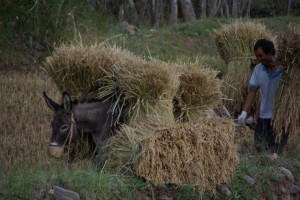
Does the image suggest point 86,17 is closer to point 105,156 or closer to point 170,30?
point 170,30

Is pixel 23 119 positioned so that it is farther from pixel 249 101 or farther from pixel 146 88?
pixel 249 101

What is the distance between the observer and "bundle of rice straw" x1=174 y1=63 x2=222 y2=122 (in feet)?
26.4

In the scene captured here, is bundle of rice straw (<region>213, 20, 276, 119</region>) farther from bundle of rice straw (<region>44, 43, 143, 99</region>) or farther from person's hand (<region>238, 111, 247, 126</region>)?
bundle of rice straw (<region>44, 43, 143, 99</region>)

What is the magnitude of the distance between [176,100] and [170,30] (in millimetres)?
9063

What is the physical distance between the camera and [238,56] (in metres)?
10.9

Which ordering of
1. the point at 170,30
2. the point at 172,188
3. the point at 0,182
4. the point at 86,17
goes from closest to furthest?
the point at 0,182 < the point at 172,188 < the point at 86,17 < the point at 170,30

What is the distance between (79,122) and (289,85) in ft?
8.53

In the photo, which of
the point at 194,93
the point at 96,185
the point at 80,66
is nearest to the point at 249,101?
the point at 194,93

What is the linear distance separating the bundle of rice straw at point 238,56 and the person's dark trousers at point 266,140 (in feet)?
5.37

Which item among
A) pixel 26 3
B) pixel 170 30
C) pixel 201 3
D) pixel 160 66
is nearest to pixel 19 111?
pixel 26 3

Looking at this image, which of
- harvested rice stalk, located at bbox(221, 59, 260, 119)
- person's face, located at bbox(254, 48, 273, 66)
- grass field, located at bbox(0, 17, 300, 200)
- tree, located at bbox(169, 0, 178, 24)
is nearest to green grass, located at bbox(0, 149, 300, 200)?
grass field, located at bbox(0, 17, 300, 200)

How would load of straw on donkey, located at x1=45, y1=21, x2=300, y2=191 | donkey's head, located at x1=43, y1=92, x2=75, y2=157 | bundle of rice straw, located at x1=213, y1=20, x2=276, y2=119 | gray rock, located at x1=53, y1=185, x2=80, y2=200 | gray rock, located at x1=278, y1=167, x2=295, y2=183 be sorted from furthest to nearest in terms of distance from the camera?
bundle of rice straw, located at x1=213, y1=20, x2=276, y2=119 < gray rock, located at x1=278, y1=167, x2=295, y2=183 < donkey's head, located at x1=43, y1=92, x2=75, y2=157 < load of straw on donkey, located at x1=45, y1=21, x2=300, y2=191 < gray rock, located at x1=53, y1=185, x2=80, y2=200

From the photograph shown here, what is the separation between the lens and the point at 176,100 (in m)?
8.13

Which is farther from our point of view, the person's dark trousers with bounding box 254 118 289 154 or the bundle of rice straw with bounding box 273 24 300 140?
the person's dark trousers with bounding box 254 118 289 154
